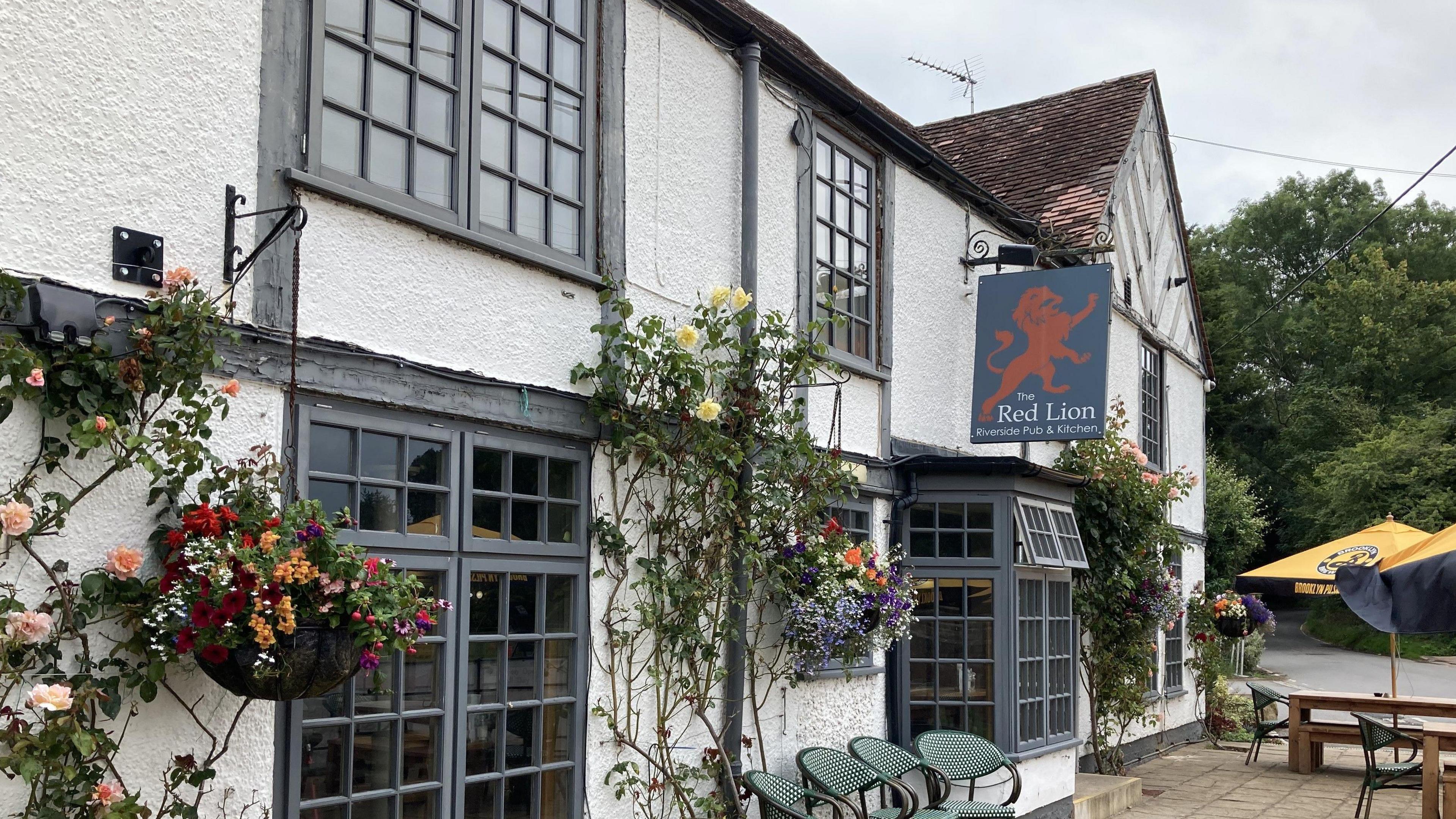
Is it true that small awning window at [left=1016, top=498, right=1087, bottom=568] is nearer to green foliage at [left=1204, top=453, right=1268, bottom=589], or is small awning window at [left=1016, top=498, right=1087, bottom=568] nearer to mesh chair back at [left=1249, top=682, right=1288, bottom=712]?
mesh chair back at [left=1249, top=682, right=1288, bottom=712]

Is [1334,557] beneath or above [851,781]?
above

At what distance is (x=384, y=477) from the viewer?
17.9 ft

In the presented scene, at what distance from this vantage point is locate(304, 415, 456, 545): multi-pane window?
518 centimetres

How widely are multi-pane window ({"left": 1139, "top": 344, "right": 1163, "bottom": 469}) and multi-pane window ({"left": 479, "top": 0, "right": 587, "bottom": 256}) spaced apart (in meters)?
10.6

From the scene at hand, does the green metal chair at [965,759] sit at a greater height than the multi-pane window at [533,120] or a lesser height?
lesser

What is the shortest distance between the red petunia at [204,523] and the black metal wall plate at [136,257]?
0.78 m

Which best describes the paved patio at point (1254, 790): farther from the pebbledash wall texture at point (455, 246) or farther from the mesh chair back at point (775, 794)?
the mesh chair back at point (775, 794)

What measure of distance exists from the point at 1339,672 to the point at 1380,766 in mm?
18878

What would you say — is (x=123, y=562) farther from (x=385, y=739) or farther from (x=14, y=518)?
(x=385, y=739)

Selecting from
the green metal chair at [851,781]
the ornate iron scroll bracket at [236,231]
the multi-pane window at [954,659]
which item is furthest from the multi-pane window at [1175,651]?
the ornate iron scroll bracket at [236,231]

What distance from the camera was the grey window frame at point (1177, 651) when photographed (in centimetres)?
1606

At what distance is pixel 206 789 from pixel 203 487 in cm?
104

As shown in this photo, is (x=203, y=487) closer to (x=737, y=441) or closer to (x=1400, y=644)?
(x=737, y=441)

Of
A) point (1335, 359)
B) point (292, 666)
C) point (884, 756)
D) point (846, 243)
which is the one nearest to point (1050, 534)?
point (884, 756)
